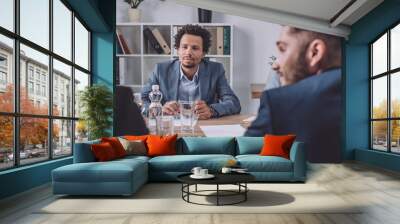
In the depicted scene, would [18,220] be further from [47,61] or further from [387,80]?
[387,80]

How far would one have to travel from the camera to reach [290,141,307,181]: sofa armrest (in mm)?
5996

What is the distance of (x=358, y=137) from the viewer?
30.9ft

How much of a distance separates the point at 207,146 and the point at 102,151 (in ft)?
6.33

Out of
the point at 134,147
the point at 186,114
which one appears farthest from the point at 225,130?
the point at 134,147

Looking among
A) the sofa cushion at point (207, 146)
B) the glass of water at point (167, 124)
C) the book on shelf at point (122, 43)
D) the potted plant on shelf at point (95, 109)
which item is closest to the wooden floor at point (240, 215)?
the sofa cushion at point (207, 146)

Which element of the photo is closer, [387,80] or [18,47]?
[18,47]

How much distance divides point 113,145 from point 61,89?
165 centimetres

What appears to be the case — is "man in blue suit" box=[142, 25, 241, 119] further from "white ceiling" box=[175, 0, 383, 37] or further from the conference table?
"white ceiling" box=[175, 0, 383, 37]

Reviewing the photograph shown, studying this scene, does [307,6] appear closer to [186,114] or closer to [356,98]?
[356,98]

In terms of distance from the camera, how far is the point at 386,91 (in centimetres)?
844

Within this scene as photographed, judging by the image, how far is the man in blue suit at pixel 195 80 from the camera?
8930 millimetres

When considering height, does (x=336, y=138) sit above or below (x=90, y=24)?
below

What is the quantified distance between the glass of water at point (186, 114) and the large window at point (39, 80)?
215 cm

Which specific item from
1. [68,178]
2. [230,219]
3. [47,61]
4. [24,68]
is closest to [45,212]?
[68,178]
